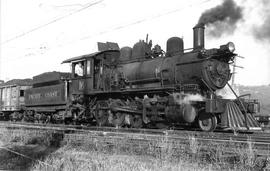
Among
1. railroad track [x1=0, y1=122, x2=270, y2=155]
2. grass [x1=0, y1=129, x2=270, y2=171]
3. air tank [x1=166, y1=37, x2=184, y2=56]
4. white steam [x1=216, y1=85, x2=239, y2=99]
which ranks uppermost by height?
air tank [x1=166, y1=37, x2=184, y2=56]

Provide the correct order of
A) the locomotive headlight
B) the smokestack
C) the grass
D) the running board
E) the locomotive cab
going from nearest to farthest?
the grass < the running board < the locomotive headlight < the smokestack < the locomotive cab

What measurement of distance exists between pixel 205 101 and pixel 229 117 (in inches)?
38.1

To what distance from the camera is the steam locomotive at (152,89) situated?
11.4 meters

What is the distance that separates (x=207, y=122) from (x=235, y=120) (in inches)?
44.3

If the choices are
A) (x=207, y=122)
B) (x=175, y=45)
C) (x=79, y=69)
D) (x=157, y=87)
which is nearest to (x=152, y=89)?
(x=157, y=87)

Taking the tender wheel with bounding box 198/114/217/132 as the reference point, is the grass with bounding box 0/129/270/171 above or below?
below

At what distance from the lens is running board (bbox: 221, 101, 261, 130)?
Result: 424 inches

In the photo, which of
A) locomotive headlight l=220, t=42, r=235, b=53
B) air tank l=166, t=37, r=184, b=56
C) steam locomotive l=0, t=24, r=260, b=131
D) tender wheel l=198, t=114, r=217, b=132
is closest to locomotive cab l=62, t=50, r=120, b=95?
steam locomotive l=0, t=24, r=260, b=131

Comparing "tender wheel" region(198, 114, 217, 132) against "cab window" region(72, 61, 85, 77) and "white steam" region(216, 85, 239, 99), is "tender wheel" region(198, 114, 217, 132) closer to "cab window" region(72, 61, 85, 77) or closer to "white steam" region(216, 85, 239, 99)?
"white steam" region(216, 85, 239, 99)

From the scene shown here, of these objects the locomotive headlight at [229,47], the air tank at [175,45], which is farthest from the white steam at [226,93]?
the air tank at [175,45]

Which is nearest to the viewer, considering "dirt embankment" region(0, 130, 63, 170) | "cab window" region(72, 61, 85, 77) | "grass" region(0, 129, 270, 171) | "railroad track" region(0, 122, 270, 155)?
"grass" region(0, 129, 270, 171)

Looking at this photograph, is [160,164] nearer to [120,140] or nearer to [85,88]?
[120,140]

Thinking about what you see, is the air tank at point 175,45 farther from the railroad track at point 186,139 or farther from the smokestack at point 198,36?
the railroad track at point 186,139

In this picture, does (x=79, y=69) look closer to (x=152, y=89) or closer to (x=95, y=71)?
(x=95, y=71)
